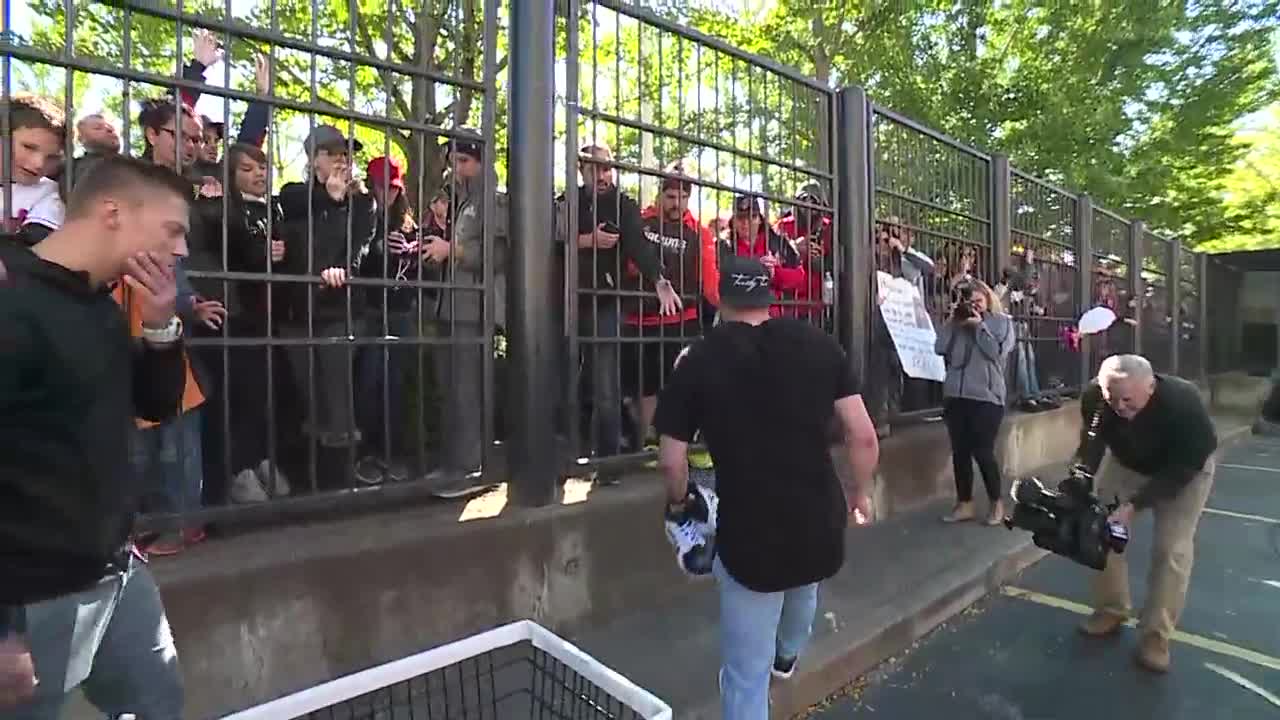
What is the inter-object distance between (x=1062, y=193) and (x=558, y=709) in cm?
974

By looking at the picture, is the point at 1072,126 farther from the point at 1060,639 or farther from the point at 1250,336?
the point at 1060,639

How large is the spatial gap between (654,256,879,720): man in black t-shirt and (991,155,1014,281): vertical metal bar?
5.86 meters

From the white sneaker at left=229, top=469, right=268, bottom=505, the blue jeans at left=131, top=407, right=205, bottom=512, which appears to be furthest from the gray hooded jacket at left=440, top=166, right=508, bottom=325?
the blue jeans at left=131, top=407, right=205, bottom=512

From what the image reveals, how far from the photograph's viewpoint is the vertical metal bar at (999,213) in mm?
8156

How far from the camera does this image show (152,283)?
1.88m

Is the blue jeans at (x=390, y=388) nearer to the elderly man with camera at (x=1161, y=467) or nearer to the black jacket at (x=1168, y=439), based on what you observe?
the elderly man with camera at (x=1161, y=467)

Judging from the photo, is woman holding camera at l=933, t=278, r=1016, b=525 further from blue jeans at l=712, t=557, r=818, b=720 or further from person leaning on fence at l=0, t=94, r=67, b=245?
person leaning on fence at l=0, t=94, r=67, b=245

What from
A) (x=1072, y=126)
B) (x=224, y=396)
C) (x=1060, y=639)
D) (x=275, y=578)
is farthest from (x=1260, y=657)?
(x=1072, y=126)

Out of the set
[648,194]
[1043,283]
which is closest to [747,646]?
[648,194]

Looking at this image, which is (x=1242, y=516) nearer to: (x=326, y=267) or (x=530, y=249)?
(x=530, y=249)

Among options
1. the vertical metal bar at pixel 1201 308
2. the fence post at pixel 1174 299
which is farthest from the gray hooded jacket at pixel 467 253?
the vertical metal bar at pixel 1201 308

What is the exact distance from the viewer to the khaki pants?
13.7 ft

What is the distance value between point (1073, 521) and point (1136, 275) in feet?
32.7

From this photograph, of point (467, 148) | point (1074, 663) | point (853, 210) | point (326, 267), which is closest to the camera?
point (326, 267)
